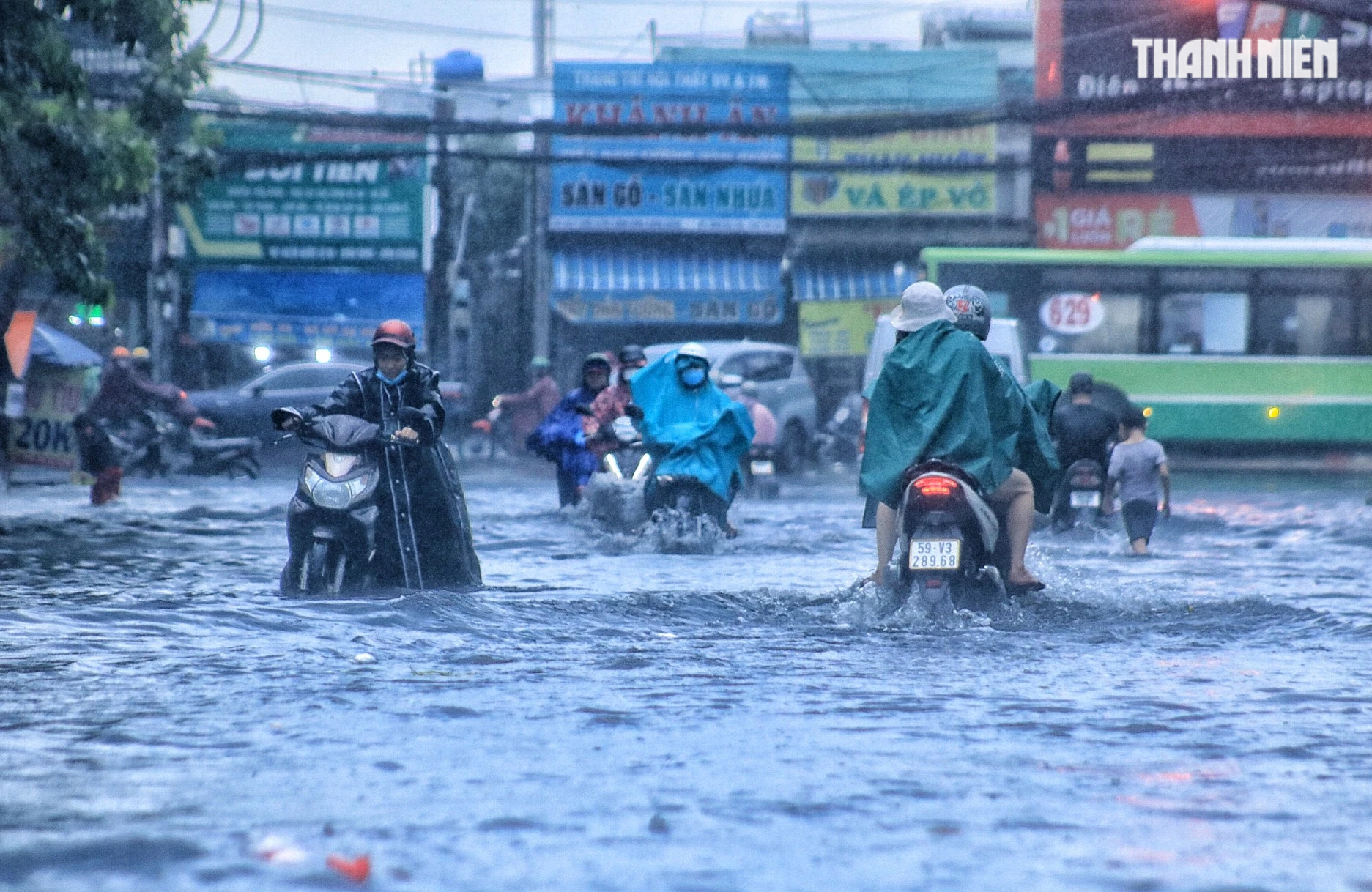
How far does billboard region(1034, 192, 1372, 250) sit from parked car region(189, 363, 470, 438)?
521 inches

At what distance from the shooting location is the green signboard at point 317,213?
118ft

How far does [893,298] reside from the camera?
33938 millimetres

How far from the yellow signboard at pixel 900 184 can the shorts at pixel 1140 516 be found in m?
22.3

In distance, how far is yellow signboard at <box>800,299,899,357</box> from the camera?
112 feet

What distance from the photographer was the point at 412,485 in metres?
9.19

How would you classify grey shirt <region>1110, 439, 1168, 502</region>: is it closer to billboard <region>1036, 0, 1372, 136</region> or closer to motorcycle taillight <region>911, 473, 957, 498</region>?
motorcycle taillight <region>911, 473, 957, 498</region>

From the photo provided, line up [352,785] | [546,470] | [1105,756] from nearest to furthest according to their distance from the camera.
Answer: [352,785] → [1105,756] → [546,470]

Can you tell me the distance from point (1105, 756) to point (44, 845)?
8.87 ft

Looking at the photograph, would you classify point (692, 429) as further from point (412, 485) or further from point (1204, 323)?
point (1204, 323)

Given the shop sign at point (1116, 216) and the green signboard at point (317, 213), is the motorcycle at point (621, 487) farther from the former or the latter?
the shop sign at point (1116, 216)

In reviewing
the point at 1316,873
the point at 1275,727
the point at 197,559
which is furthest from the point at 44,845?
the point at 197,559

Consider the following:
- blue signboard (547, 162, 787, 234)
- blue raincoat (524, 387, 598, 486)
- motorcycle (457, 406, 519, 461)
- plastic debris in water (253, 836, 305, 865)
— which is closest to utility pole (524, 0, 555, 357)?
blue signboard (547, 162, 787, 234)

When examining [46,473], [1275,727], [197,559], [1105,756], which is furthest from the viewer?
[46,473]

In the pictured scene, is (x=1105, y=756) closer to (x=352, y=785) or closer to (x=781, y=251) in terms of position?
(x=352, y=785)
